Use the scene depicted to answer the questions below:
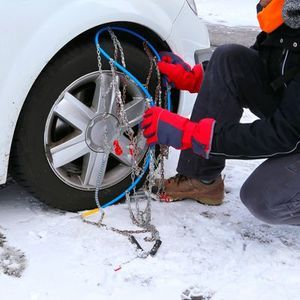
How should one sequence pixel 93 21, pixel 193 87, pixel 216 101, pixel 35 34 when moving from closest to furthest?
pixel 35 34
pixel 93 21
pixel 216 101
pixel 193 87

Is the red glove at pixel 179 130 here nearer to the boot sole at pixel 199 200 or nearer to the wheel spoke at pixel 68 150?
the wheel spoke at pixel 68 150

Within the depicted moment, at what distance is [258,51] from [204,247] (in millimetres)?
850

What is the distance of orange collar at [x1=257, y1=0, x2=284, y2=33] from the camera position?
1883 mm

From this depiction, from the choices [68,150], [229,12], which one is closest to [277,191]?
[68,150]

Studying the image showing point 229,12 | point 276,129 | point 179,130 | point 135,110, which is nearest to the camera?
point 276,129

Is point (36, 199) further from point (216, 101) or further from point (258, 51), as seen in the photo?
point (258, 51)

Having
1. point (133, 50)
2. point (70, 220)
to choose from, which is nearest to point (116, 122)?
point (133, 50)

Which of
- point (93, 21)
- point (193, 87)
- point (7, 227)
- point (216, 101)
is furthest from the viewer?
point (193, 87)

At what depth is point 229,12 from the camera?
820cm

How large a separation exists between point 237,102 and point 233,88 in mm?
63

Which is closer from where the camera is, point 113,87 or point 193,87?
point 113,87

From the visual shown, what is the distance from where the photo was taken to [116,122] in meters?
2.16

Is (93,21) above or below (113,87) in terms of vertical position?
above

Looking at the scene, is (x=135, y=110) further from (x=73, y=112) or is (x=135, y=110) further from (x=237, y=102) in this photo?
(x=237, y=102)
